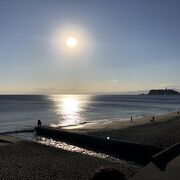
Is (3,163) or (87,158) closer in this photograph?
(3,163)

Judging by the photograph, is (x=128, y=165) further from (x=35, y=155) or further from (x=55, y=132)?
(x=55, y=132)

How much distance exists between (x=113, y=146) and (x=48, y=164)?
9.24 meters

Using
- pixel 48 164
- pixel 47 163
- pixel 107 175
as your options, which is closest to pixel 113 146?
pixel 47 163

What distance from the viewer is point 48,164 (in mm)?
24547

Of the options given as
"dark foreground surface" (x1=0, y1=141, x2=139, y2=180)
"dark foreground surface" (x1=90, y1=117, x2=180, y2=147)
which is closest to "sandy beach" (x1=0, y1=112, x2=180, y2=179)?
"dark foreground surface" (x1=0, y1=141, x2=139, y2=180)

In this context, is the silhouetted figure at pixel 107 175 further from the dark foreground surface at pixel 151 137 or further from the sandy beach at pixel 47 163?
the dark foreground surface at pixel 151 137

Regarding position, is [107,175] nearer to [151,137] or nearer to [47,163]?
[47,163]

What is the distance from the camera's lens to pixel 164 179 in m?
16.1

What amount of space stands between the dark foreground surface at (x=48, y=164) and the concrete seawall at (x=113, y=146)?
2791 mm

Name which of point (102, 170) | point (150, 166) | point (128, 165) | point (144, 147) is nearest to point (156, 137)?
point (144, 147)

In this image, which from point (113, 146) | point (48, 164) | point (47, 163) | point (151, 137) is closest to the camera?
point (48, 164)

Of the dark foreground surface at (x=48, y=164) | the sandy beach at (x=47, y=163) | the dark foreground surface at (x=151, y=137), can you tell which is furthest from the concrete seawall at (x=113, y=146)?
the dark foreground surface at (x=151, y=137)

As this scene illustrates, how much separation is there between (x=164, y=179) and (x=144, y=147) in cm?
1254

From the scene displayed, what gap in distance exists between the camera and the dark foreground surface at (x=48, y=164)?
71.5 feet
